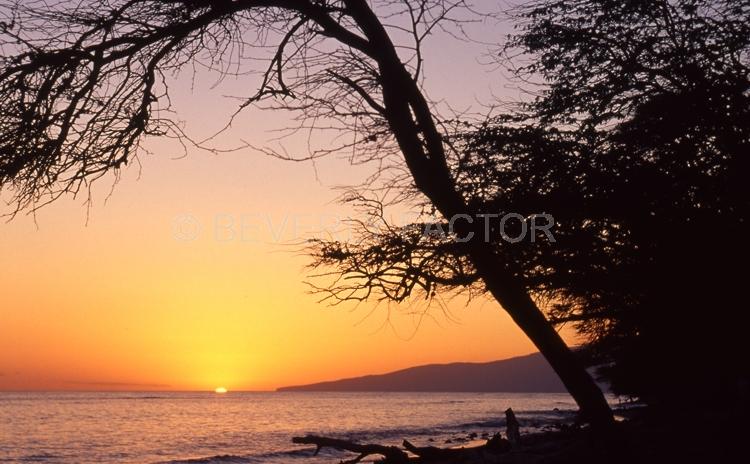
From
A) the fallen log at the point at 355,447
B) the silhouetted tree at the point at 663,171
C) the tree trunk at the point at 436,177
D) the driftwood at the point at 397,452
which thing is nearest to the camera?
the tree trunk at the point at 436,177

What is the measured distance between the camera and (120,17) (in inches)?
243

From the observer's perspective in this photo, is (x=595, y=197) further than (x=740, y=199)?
Yes

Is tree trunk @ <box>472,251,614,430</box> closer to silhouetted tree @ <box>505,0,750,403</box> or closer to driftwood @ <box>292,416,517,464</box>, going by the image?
silhouetted tree @ <box>505,0,750,403</box>

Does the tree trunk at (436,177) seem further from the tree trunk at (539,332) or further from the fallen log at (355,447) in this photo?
the fallen log at (355,447)

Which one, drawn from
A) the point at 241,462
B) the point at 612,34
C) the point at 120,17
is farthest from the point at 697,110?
the point at 241,462

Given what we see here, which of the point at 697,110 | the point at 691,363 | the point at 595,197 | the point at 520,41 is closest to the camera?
the point at 697,110

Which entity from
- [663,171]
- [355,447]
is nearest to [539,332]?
[663,171]

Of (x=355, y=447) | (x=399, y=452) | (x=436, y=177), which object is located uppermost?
(x=436, y=177)

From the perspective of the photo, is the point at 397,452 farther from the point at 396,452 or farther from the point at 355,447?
the point at 355,447

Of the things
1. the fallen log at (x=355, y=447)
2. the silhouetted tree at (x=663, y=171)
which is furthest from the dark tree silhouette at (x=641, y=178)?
the fallen log at (x=355, y=447)

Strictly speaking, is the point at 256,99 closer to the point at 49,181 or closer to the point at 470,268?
the point at 49,181

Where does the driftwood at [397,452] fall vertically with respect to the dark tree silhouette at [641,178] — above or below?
below

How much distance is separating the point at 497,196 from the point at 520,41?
286cm

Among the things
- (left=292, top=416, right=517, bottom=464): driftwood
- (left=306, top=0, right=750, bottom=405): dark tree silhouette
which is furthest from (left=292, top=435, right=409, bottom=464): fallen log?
(left=306, top=0, right=750, bottom=405): dark tree silhouette
